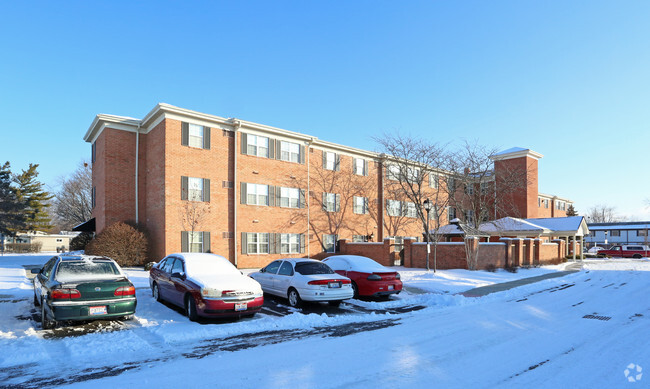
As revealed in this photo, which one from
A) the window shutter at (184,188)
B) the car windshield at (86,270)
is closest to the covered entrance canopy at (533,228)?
the window shutter at (184,188)

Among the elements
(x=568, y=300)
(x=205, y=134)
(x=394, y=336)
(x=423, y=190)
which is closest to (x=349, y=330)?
(x=394, y=336)

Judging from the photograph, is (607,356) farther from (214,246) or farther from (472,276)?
(214,246)

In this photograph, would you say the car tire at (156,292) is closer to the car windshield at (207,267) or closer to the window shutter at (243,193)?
the car windshield at (207,267)

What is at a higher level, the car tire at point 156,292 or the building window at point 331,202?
the building window at point 331,202

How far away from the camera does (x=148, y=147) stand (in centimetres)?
2427

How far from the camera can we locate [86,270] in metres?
8.97

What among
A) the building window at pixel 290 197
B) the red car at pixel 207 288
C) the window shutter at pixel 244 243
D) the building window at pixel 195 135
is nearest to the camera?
the red car at pixel 207 288

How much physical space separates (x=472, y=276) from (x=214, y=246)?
13902mm

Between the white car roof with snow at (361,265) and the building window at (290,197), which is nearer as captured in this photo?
the white car roof with snow at (361,265)

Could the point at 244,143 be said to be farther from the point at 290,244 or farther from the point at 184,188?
the point at 290,244

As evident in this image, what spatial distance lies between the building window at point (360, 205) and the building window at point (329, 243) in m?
3.14

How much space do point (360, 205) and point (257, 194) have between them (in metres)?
9.71

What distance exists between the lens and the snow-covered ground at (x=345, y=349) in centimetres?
542

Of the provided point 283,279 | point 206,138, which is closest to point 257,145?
point 206,138
